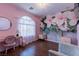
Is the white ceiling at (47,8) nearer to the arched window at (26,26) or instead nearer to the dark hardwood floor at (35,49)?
the arched window at (26,26)

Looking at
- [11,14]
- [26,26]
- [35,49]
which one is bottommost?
[35,49]

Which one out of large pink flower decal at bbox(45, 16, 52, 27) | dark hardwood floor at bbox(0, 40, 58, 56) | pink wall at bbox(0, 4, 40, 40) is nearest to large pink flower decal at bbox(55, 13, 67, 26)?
large pink flower decal at bbox(45, 16, 52, 27)

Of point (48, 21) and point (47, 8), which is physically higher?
point (47, 8)

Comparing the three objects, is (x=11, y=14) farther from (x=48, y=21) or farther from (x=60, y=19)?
(x=60, y=19)

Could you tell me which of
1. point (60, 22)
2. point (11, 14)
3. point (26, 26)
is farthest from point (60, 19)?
point (11, 14)

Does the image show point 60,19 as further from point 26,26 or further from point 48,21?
point 26,26

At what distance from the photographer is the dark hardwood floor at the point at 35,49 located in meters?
1.53

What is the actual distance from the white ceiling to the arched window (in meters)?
0.13

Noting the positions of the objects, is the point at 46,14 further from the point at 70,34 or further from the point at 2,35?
the point at 2,35

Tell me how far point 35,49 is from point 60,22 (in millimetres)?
527

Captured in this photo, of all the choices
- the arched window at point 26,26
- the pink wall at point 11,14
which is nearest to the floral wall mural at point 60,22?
the arched window at point 26,26

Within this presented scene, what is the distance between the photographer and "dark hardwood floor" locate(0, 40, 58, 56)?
1531mm

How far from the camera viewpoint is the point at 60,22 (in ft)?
5.27

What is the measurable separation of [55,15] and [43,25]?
223mm
